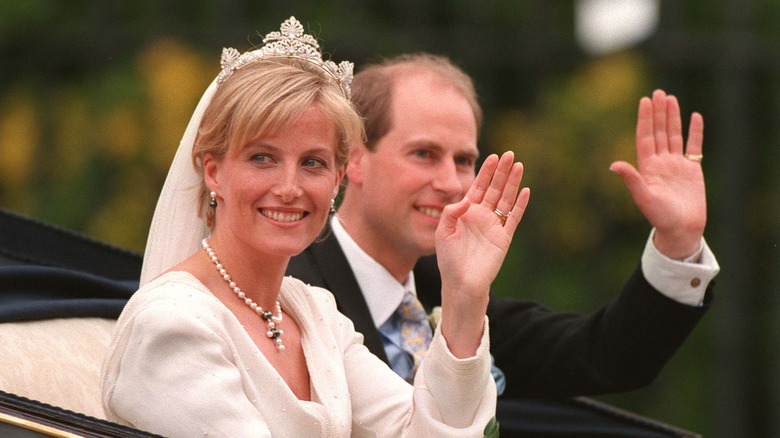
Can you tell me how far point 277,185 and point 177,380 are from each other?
1.32ft

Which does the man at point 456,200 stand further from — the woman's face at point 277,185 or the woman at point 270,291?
the woman's face at point 277,185

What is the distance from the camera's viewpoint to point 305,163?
85.4 inches

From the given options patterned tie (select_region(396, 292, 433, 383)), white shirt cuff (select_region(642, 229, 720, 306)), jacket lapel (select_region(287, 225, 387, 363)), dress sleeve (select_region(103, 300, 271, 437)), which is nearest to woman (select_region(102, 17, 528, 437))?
dress sleeve (select_region(103, 300, 271, 437))

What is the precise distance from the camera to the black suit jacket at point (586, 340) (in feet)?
10.9

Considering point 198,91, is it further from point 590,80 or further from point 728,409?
point 728,409

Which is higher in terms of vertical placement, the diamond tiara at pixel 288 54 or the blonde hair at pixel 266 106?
the diamond tiara at pixel 288 54

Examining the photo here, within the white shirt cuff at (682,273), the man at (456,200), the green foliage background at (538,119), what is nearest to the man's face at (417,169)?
the man at (456,200)

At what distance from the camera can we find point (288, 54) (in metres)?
2.26

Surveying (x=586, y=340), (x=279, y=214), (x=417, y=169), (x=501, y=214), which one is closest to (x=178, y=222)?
(x=279, y=214)

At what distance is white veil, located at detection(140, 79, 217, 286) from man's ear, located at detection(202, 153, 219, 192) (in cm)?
10

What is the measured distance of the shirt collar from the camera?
10.2 feet

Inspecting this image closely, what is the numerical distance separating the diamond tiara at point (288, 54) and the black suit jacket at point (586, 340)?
0.90m

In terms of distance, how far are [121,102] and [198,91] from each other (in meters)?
0.45

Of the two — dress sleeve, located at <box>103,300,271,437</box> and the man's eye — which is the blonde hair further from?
the man's eye
